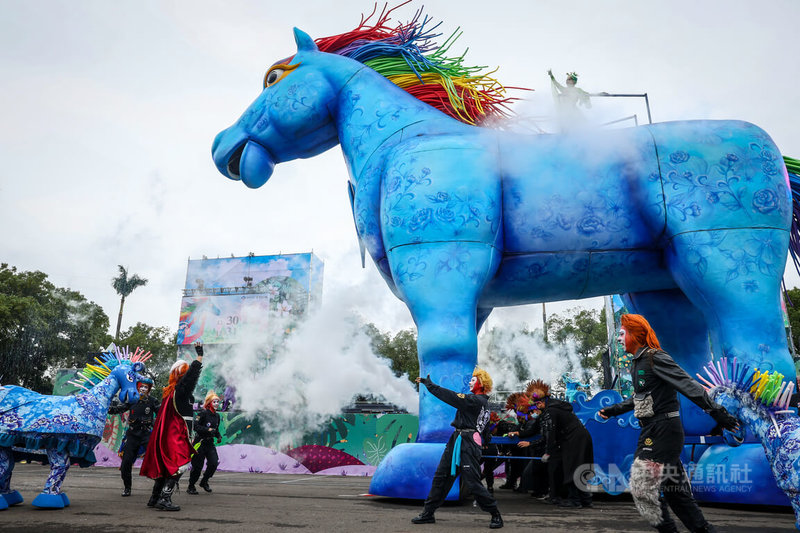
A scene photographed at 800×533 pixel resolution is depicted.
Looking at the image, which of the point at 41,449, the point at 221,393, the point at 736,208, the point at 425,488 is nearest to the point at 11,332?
the point at 221,393

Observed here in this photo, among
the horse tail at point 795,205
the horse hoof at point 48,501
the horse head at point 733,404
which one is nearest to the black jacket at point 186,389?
the horse hoof at point 48,501

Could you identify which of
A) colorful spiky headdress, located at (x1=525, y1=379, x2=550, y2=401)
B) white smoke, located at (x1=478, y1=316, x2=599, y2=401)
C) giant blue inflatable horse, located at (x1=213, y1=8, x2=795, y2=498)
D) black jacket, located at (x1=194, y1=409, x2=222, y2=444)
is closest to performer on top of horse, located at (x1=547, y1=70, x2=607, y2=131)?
giant blue inflatable horse, located at (x1=213, y1=8, x2=795, y2=498)

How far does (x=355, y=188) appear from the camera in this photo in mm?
5891

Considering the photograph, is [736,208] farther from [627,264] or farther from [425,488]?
[425,488]

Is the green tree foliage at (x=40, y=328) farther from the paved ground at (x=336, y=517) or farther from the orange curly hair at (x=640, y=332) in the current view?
the orange curly hair at (x=640, y=332)

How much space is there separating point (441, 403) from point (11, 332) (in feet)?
101

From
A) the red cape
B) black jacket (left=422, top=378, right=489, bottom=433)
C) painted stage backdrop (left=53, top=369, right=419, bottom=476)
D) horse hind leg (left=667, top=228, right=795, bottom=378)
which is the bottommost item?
painted stage backdrop (left=53, top=369, right=419, bottom=476)

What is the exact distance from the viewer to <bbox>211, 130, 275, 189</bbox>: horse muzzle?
626 centimetres

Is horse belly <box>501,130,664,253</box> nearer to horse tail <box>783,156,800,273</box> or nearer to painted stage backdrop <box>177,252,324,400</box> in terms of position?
horse tail <box>783,156,800,273</box>

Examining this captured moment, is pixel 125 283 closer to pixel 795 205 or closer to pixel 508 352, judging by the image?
pixel 508 352

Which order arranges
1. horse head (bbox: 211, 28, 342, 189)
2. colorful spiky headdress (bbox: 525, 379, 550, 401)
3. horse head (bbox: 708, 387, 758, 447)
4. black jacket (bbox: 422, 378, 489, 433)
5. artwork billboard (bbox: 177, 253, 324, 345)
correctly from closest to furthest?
1. horse head (bbox: 708, 387, 758, 447)
2. black jacket (bbox: 422, 378, 489, 433)
3. horse head (bbox: 211, 28, 342, 189)
4. colorful spiky headdress (bbox: 525, 379, 550, 401)
5. artwork billboard (bbox: 177, 253, 324, 345)

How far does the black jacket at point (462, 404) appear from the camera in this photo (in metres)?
4.52

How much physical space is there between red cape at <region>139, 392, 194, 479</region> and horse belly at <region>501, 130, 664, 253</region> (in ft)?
11.6

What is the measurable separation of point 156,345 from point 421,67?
39.4 m
